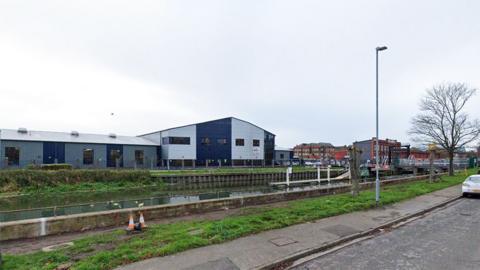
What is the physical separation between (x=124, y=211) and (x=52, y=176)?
72.2ft

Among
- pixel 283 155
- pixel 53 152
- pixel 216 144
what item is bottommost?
pixel 283 155

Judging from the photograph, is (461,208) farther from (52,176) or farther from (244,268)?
(52,176)

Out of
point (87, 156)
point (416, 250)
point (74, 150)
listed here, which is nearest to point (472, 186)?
point (416, 250)

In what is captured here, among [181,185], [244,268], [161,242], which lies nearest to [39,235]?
[161,242]

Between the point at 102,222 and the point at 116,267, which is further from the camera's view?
the point at 102,222

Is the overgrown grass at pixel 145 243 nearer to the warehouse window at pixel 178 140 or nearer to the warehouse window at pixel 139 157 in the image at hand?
the warehouse window at pixel 178 140

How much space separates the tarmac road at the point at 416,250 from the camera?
5.43 m

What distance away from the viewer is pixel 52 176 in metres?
26.2

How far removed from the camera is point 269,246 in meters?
6.29

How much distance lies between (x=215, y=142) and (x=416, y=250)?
140 ft

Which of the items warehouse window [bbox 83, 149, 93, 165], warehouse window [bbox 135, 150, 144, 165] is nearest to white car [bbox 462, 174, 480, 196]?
warehouse window [bbox 135, 150, 144, 165]

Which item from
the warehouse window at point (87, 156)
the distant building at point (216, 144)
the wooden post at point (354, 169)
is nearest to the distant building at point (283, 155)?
the distant building at point (216, 144)

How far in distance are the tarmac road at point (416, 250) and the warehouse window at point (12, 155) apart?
3880 cm

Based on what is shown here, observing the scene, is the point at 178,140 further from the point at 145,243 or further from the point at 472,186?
the point at 145,243
